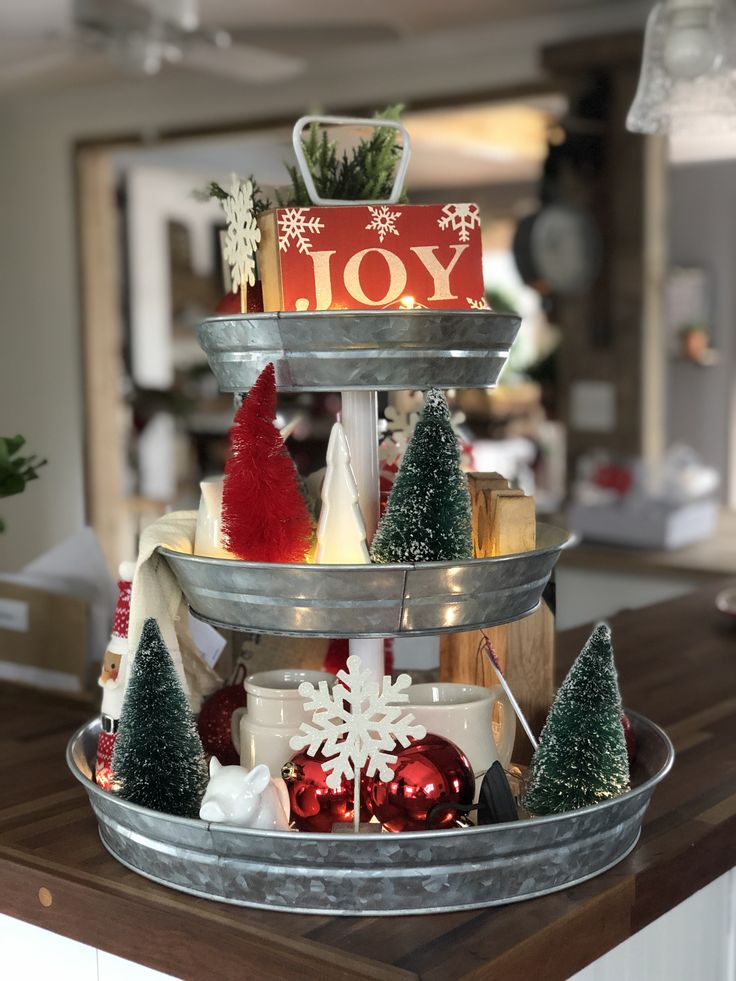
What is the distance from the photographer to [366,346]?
92cm

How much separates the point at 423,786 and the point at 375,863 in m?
0.08

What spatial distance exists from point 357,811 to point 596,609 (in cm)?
245

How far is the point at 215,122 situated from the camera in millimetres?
4844

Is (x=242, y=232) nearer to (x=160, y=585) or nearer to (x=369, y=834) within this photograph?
(x=160, y=585)

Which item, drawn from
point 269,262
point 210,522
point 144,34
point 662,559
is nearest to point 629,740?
point 210,522

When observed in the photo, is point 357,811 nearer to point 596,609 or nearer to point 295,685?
point 295,685

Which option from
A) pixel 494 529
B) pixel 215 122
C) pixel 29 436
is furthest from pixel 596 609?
pixel 29 436

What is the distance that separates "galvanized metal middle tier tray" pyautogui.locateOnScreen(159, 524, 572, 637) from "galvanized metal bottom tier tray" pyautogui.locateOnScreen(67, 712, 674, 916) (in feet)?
0.50

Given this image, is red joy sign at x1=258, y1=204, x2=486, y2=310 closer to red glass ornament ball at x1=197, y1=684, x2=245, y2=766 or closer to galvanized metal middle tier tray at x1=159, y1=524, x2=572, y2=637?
galvanized metal middle tier tray at x1=159, y1=524, x2=572, y2=637

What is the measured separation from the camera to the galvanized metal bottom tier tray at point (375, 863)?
87 cm

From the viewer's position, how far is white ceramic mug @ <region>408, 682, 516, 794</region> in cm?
99

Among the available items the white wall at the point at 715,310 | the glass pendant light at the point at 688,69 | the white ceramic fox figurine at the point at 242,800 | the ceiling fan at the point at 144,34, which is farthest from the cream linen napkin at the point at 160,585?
the white wall at the point at 715,310

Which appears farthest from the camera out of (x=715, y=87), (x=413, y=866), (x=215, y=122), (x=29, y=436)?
(x=29, y=436)

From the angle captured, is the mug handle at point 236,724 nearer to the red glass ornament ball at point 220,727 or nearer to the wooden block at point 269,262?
the red glass ornament ball at point 220,727
